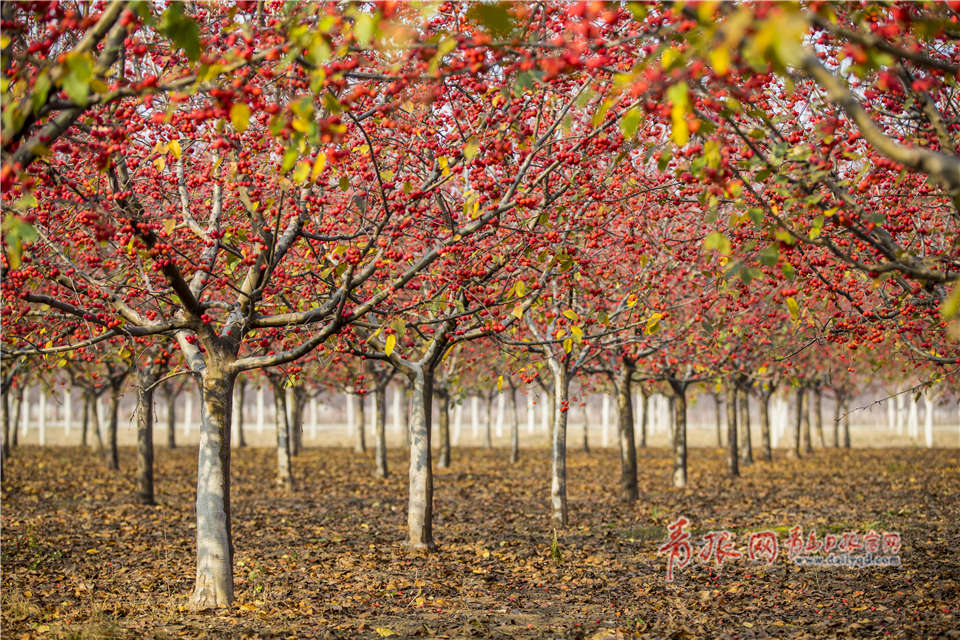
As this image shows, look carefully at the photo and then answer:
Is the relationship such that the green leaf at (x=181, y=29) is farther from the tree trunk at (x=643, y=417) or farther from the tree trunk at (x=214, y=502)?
the tree trunk at (x=643, y=417)

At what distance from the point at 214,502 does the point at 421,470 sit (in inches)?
186

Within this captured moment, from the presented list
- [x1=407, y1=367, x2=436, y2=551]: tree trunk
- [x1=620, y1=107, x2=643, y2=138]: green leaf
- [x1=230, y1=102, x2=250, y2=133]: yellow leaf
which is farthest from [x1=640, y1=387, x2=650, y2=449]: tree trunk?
[x1=230, y1=102, x2=250, y2=133]: yellow leaf

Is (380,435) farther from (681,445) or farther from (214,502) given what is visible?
(214,502)

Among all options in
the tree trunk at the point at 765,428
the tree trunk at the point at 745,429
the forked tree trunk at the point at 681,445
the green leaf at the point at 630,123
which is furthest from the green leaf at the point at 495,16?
the tree trunk at the point at 765,428

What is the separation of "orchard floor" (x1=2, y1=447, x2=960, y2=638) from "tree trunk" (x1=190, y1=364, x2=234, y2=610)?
323 millimetres

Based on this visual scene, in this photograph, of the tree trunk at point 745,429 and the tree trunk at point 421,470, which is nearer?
the tree trunk at point 421,470

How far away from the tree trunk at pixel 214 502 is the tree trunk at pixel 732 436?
21.3m

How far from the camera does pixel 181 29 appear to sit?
16.5 ft

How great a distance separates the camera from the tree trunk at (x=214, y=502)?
9273mm

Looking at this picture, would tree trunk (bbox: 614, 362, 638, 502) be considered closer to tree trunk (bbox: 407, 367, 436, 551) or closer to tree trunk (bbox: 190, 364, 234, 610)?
tree trunk (bbox: 407, 367, 436, 551)

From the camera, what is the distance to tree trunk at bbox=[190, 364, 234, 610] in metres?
9.27

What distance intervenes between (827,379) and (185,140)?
3896 cm

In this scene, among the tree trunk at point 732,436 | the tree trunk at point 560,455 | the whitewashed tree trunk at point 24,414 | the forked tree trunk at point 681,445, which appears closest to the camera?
the tree trunk at point 560,455

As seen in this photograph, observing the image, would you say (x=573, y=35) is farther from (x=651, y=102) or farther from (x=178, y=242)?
(x=178, y=242)
